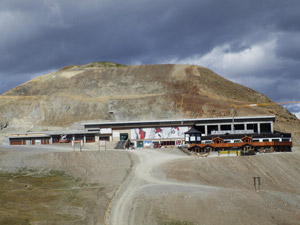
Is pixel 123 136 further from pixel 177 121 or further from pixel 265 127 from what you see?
pixel 265 127

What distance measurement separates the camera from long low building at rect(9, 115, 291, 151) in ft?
303

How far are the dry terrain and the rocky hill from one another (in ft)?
221

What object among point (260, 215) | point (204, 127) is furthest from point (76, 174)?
point (204, 127)

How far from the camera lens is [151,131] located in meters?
92.6

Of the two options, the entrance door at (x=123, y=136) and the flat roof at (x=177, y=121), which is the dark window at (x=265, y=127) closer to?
the flat roof at (x=177, y=121)

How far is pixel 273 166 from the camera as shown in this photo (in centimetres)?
5872

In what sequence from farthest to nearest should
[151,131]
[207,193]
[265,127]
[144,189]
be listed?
[265,127]
[151,131]
[144,189]
[207,193]

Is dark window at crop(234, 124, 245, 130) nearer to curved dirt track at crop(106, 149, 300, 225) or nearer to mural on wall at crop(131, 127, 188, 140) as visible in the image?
mural on wall at crop(131, 127, 188, 140)

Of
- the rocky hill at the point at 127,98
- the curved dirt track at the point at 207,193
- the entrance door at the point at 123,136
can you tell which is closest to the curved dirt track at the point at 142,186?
the curved dirt track at the point at 207,193

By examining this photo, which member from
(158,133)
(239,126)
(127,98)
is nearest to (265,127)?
(239,126)

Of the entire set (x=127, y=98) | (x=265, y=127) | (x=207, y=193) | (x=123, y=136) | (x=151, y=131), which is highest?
(x=127, y=98)

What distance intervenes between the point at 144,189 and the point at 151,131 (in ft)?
169

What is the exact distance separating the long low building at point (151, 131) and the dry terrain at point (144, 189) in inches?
1001

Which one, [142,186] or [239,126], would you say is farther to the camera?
[239,126]
